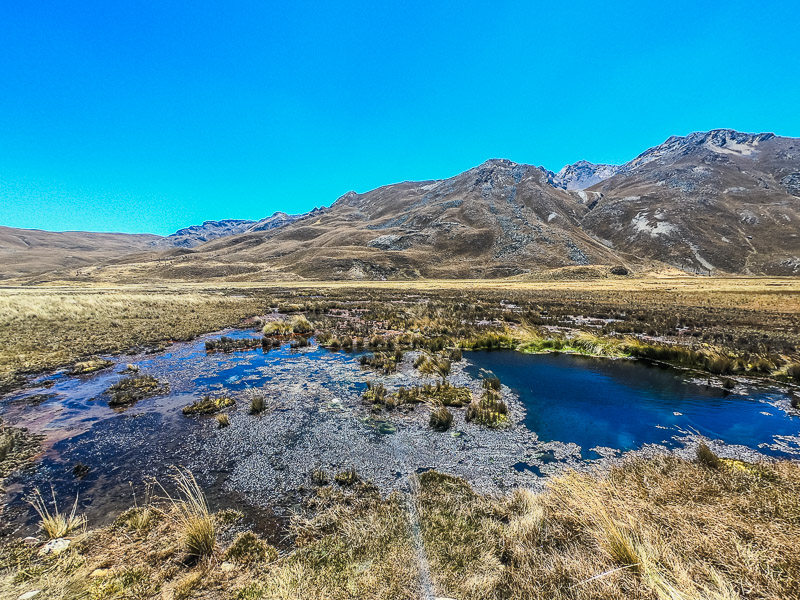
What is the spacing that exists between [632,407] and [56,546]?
1665cm

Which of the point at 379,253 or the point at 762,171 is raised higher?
the point at 762,171

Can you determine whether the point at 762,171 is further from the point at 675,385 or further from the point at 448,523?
the point at 448,523

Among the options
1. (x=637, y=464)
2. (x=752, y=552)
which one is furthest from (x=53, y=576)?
(x=637, y=464)

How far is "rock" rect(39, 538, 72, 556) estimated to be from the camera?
5422 mm

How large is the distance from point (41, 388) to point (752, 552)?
22.2m

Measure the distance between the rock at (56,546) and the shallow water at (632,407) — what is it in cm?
1141

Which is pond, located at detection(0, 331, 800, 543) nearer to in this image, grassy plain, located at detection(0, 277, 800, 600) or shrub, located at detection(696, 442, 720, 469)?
grassy plain, located at detection(0, 277, 800, 600)

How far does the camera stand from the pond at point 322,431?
7676mm

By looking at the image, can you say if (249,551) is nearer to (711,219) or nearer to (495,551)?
(495,551)

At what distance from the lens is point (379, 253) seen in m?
127

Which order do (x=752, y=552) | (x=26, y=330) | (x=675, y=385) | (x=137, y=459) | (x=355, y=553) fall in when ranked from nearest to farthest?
(x=752, y=552)
(x=355, y=553)
(x=137, y=459)
(x=675, y=385)
(x=26, y=330)

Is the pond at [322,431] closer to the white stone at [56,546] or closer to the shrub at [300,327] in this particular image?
the white stone at [56,546]

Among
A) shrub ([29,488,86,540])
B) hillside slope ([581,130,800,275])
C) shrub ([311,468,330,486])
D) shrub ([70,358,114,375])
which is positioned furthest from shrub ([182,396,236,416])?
hillside slope ([581,130,800,275])

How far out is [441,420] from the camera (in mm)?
10766
